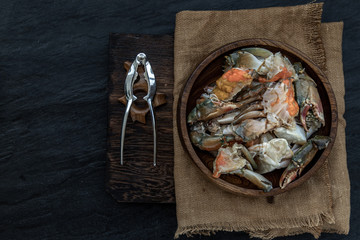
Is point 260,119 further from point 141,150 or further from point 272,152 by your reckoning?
point 141,150

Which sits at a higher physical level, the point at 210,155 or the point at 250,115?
the point at 250,115

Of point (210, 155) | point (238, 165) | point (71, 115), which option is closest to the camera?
point (238, 165)

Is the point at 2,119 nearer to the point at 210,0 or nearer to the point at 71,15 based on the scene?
the point at 71,15

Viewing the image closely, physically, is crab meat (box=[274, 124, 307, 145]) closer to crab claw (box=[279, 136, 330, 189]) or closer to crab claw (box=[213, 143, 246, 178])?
crab claw (box=[279, 136, 330, 189])

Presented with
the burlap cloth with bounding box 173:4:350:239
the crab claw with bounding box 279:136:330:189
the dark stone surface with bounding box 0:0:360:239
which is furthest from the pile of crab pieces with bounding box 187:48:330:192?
the dark stone surface with bounding box 0:0:360:239

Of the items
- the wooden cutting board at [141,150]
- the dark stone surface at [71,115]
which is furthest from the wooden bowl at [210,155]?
the dark stone surface at [71,115]

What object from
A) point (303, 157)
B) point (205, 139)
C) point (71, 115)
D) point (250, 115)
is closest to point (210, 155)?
point (205, 139)
